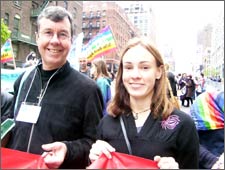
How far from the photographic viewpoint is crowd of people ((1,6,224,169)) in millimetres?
1792

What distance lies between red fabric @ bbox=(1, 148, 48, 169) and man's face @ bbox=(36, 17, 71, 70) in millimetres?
751

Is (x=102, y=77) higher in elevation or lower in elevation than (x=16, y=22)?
lower

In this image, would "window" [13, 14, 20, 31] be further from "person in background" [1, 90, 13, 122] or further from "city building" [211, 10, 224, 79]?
"person in background" [1, 90, 13, 122]

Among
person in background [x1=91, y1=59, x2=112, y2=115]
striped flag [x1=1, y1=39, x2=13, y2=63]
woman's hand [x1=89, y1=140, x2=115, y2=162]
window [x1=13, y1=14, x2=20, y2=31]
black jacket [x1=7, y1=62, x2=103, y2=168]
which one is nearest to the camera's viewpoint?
woman's hand [x1=89, y1=140, x2=115, y2=162]

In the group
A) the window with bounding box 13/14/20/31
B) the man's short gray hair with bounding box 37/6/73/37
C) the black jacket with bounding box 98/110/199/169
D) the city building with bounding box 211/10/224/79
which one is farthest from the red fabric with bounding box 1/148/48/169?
the window with bounding box 13/14/20/31

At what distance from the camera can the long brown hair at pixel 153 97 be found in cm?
189

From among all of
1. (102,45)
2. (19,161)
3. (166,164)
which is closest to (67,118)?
(19,161)

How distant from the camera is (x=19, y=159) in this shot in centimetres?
184

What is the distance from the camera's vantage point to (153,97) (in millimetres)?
1974

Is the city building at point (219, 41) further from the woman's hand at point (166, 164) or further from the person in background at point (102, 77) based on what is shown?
the person in background at point (102, 77)

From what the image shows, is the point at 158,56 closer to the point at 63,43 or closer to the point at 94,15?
the point at 63,43

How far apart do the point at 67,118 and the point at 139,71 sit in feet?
2.13

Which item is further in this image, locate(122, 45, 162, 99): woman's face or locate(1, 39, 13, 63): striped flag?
locate(1, 39, 13, 63): striped flag

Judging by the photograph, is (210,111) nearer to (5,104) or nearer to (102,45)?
(5,104)
